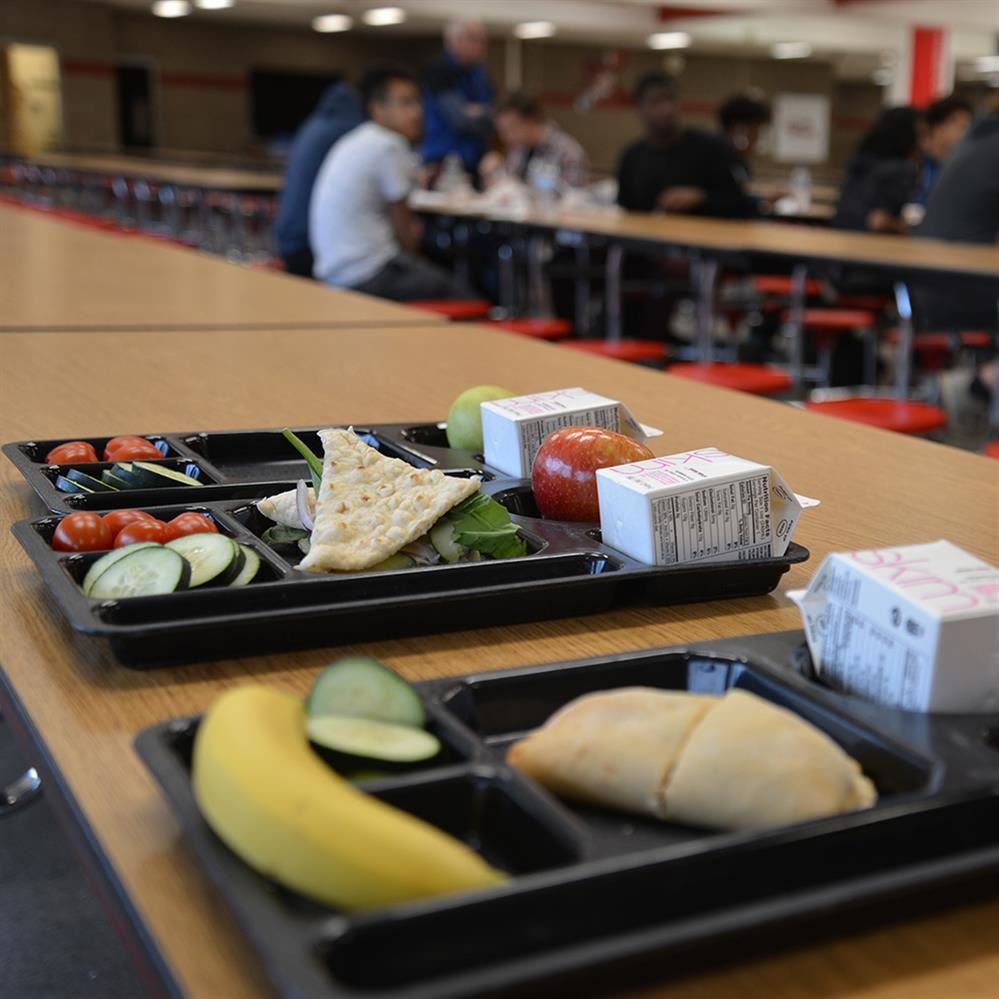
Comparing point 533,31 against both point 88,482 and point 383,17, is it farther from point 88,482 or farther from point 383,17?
point 88,482

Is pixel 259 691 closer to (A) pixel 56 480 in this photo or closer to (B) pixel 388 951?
(B) pixel 388 951

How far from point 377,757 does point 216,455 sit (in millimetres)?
693

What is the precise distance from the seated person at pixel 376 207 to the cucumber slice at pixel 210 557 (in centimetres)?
350

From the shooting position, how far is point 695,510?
810 millimetres

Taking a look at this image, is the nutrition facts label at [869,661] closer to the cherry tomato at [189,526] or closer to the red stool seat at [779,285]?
the cherry tomato at [189,526]

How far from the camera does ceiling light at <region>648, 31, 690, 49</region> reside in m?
15.7

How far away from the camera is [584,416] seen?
103 cm

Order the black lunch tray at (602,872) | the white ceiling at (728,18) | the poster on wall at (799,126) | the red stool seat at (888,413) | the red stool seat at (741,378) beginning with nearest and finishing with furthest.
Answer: the black lunch tray at (602,872)
the red stool seat at (888,413)
the red stool seat at (741,378)
the white ceiling at (728,18)
the poster on wall at (799,126)

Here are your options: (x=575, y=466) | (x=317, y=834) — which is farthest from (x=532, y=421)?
(x=317, y=834)

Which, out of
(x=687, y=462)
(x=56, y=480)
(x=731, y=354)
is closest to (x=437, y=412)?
(x=56, y=480)

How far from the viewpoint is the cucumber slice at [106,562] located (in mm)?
748

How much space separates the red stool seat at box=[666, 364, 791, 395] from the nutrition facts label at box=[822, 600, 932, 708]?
7.26 feet

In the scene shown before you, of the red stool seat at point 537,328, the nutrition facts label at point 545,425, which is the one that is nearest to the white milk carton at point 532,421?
the nutrition facts label at point 545,425

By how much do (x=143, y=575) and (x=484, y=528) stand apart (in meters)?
0.21
